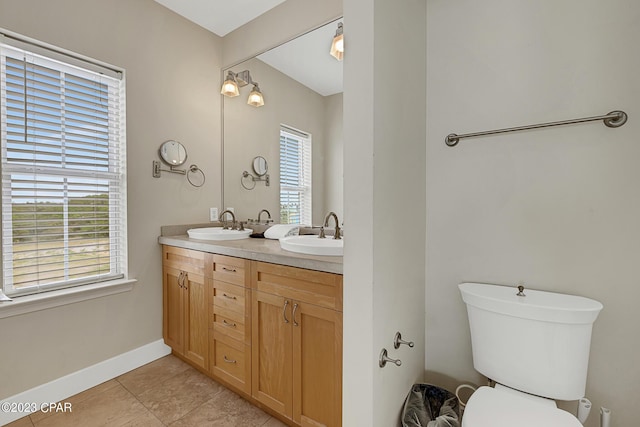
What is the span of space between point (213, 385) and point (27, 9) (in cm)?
250

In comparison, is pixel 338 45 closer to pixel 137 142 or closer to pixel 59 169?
pixel 137 142

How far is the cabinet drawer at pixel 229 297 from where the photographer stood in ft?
5.46

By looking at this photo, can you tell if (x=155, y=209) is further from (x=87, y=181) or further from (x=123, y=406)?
(x=123, y=406)

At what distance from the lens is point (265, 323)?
5.08 feet

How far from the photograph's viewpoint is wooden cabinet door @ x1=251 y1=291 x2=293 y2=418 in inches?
57.0

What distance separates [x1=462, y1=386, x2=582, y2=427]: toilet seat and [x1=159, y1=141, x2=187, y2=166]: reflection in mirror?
241 centimetres

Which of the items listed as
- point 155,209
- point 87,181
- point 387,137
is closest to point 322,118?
point 387,137

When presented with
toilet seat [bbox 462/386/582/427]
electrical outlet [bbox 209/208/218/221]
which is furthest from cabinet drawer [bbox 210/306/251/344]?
toilet seat [bbox 462/386/582/427]

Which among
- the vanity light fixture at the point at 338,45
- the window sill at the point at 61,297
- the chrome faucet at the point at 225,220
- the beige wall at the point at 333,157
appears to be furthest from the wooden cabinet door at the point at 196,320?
the vanity light fixture at the point at 338,45

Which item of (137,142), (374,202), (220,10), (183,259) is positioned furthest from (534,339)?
(220,10)

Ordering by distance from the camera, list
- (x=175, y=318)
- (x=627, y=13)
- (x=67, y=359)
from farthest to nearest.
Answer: (x=175, y=318) < (x=67, y=359) < (x=627, y=13)

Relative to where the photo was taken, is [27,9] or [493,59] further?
[27,9]

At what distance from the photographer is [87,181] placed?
1898 mm

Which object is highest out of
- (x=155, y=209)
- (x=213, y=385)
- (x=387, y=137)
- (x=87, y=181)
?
(x=387, y=137)
